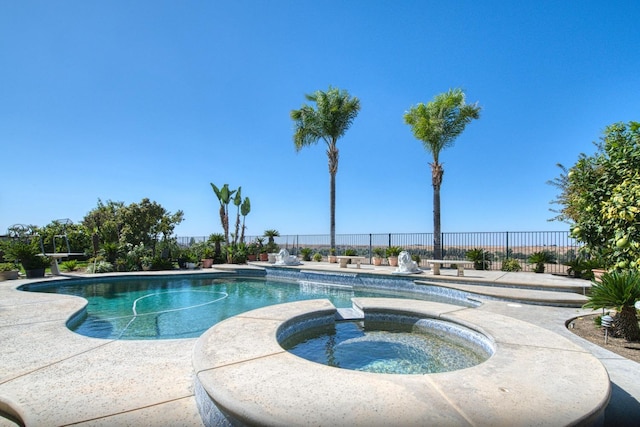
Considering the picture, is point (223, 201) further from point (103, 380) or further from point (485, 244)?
point (103, 380)

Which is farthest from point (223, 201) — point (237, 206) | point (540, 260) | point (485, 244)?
point (540, 260)

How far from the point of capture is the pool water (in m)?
3.63

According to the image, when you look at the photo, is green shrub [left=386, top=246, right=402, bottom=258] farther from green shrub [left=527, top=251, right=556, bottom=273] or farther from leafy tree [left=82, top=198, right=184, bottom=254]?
leafy tree [left=82, top=198, right=184, bottom=254]

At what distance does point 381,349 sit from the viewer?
417 cm

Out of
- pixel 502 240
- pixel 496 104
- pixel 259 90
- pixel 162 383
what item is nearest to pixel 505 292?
pixel 502 240

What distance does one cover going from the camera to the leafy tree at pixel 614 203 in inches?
194

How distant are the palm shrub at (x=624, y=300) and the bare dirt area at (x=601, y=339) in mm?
146

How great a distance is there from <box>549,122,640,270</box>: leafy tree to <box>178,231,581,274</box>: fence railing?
20.0 ft

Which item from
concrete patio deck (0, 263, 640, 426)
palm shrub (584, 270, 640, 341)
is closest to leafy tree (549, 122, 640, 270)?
palm shrub (584, 270, 640, 341)

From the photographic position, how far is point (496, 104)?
14.7 metres

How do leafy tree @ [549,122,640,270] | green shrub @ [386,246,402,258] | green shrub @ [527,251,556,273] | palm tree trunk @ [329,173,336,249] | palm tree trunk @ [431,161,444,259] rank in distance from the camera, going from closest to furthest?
leafy tree @ [549,122,640,270]
green shrub @ [527,251,556,273]
green shrub @ [386,246,402,258]
palm tree trunk @ [431,161,444,259]
palm tree trunk @ [329,173,336,249]

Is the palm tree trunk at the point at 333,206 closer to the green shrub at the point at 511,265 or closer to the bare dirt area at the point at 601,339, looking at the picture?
the green shrub at the point at 511,265

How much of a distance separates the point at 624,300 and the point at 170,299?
31.1ft

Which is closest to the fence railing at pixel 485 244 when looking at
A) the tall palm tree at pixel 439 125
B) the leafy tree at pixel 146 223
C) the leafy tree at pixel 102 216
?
the tall palm tree at pixel 439 125
